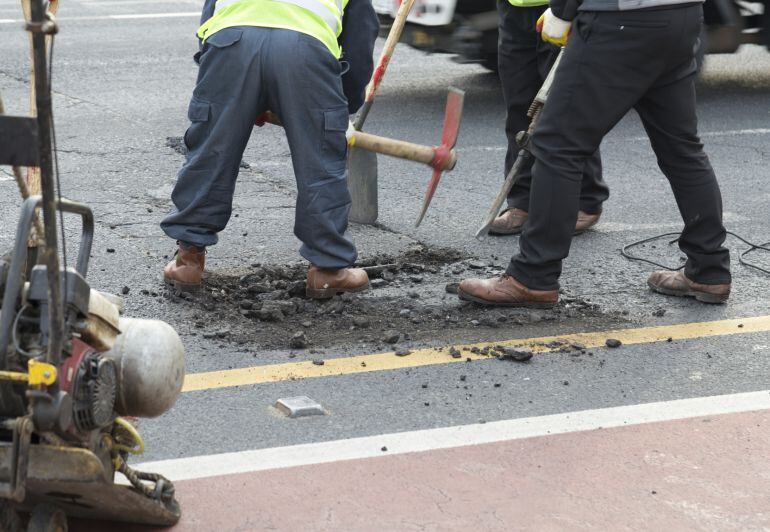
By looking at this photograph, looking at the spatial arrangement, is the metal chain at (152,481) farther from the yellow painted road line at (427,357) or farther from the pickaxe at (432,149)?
the pickaxe at (432,149)

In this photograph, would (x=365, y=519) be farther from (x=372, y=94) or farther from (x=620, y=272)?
(x=372, y=94)

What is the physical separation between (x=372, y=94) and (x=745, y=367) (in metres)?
2.25

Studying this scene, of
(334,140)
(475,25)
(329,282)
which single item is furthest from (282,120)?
(475,25)

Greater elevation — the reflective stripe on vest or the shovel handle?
the reflective stripe on vest

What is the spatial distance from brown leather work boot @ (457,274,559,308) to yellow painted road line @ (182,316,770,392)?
0.91ft

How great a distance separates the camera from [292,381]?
3904 mm

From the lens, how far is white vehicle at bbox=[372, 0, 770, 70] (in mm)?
8266

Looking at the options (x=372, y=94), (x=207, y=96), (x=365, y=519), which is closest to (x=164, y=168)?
(x=372, y=94)

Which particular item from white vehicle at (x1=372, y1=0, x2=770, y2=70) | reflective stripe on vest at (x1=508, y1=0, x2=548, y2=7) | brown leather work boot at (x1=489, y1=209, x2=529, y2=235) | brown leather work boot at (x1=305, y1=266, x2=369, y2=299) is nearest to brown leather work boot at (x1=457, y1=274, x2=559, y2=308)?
brown leather work boot at (x1=305, y1=266, x2=369, y2=299)

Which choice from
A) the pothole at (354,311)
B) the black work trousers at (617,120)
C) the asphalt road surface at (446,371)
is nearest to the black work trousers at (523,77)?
the asphalt road surface at (446,371)

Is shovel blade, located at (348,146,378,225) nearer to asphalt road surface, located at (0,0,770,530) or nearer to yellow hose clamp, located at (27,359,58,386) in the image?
asphalt road surface, located at (0,0,770,530)

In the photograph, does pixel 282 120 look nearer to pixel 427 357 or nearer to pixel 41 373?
pixel 427 357

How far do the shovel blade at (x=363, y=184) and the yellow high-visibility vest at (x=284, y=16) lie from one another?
4.32 feet

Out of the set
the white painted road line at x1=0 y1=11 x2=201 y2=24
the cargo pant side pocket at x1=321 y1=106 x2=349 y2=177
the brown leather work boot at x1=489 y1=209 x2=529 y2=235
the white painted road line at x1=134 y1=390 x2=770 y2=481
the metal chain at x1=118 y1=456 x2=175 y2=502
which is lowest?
the white painted road line at x1=0 y1=11 x2=201 y2=24
